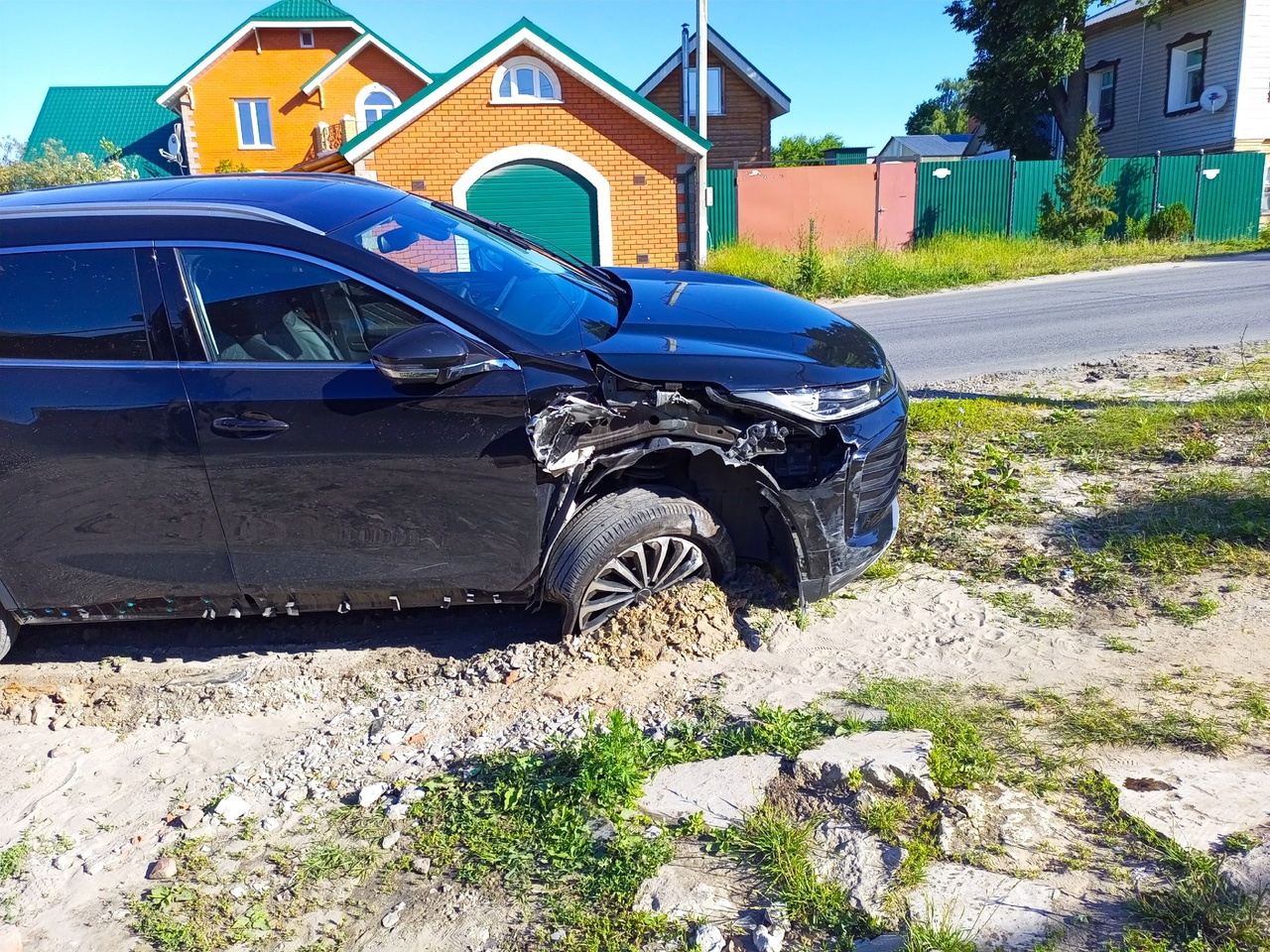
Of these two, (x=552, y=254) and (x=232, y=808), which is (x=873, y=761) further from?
(x=552, y=254)

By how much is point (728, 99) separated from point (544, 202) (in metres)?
14.7

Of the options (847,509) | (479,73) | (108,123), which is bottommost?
(847,509)

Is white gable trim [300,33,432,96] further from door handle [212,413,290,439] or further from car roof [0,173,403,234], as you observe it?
door handle [212,413,290,439]

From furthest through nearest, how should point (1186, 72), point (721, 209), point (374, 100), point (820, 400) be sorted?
point (374, 100) < point (1186, 72) < point (721, 209) < point (820, 400)

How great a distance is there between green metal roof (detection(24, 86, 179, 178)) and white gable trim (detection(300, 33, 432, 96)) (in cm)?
767

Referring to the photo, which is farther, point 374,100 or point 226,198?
point 374,100

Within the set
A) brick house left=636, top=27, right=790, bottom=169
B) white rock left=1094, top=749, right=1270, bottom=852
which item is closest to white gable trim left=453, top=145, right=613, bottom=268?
brick house left=636, top=27, right=790, bottom=169

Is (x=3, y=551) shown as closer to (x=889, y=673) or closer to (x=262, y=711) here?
(x=262, y=711)

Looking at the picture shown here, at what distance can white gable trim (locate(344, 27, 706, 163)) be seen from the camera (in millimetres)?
18469

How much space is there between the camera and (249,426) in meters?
3.55

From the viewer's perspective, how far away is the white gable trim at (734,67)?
30375 millimetres

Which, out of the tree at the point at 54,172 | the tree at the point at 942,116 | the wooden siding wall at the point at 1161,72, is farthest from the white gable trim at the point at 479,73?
the tree at the point at 942,116

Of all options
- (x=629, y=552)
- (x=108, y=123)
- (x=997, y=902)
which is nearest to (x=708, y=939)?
(x=997, y=902)

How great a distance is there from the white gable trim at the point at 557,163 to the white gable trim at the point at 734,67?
12990mm
